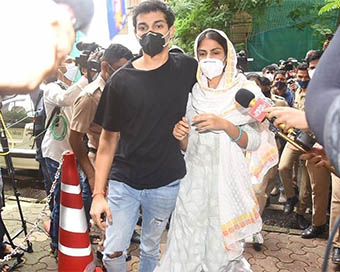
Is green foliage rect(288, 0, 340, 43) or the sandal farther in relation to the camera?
green foliage rect(288, 0, 340, 43)

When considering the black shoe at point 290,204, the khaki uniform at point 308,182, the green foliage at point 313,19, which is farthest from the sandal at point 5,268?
the green foliage at point 313,19

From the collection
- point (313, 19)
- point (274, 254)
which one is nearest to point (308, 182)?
point (274, 254)

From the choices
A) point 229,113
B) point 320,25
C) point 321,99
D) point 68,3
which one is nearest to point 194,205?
point 229,113

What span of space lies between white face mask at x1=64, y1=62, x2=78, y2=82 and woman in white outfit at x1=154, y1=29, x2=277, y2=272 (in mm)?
1583

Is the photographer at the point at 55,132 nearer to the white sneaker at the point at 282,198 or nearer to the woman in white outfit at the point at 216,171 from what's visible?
the woman in white outfit at the point at 216,171

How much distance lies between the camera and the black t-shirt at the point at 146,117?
207cm

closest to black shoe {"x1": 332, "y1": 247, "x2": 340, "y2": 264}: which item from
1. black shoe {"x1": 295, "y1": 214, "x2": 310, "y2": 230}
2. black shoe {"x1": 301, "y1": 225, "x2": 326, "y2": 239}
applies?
black shoe {"x1": 301, "y1": 225, "x2": 326, "y2": 239}

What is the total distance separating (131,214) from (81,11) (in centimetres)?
556

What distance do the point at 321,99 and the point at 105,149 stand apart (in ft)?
5.18

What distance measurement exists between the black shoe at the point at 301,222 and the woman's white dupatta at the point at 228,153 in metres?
1.58

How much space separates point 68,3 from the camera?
5.04m

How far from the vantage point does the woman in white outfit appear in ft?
7.47

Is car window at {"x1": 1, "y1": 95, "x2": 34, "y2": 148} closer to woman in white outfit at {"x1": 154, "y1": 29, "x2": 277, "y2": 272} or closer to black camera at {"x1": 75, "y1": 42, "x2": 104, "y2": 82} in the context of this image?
black camera at {"x1": 75, "y1": 42, "x2": 104, "y2": 82}

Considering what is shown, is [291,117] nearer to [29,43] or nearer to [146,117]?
[146,117]
